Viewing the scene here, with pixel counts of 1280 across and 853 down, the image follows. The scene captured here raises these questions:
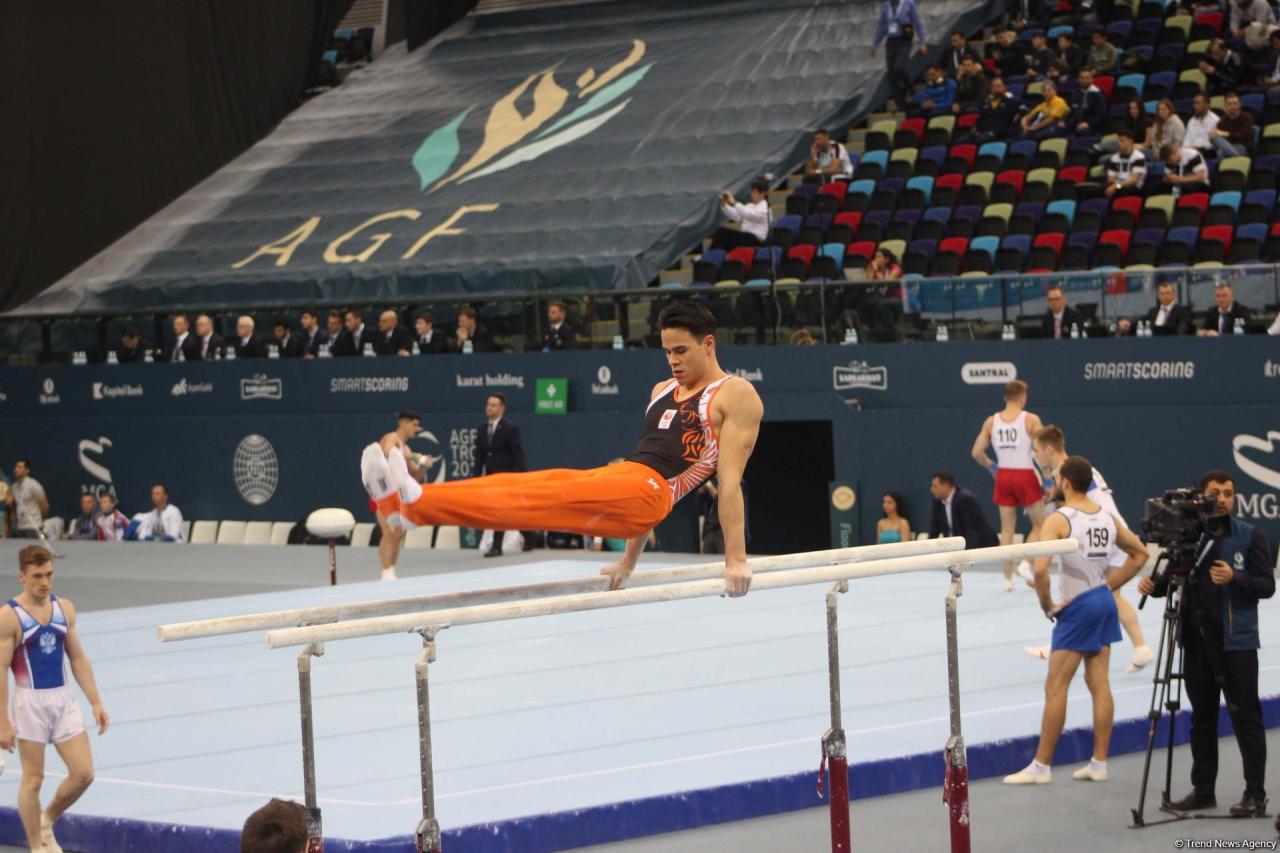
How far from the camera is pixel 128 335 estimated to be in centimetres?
2064

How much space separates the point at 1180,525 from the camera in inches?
285

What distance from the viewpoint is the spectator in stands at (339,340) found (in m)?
19.1

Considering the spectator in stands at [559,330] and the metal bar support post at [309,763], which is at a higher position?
the metal bar support post at [309,763]

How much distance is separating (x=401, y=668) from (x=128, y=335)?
10743mm

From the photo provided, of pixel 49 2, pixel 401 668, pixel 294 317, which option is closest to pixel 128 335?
pixel 294 317

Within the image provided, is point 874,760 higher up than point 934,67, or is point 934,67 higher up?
point 934,67

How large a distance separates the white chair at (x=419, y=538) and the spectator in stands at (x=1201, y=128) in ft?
29.0

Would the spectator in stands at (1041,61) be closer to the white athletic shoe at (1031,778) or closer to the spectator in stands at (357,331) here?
the spectator in stands at (357,331)

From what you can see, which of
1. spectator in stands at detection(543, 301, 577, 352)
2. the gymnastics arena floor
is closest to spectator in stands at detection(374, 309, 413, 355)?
spectator in stands at detection(543, 301, 577, 352)

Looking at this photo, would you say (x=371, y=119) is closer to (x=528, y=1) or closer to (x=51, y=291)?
(x=528, y=1)

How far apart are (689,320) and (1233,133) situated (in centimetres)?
1324

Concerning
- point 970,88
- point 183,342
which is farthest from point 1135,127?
point 183,342

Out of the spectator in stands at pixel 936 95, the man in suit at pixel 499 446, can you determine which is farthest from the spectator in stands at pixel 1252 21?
the man in suit at pixel 499 446

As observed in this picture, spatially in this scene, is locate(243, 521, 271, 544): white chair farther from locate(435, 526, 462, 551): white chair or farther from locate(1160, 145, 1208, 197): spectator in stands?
locate(1160, 145, 1208, 197): spectator in stands
